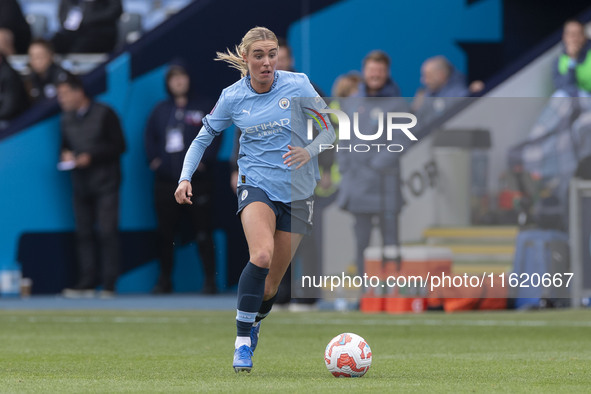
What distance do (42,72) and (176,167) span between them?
8.15 feet

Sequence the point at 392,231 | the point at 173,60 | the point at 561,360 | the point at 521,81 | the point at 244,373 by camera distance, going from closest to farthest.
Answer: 1. the point at 244,373
2. the point at 561,360
3. the point at 392,231
4. the point at 521,81
5. the point at 173,60

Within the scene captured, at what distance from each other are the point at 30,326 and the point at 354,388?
601cm

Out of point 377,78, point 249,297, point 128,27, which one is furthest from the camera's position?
point 128,27

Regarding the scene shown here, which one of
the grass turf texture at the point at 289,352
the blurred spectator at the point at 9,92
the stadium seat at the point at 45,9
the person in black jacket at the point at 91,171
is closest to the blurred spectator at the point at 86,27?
the blurred spectator at the point at 9,92

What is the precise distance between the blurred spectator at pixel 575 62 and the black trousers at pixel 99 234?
18.5 ft

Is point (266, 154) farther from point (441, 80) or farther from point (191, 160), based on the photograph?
point (441, 80)

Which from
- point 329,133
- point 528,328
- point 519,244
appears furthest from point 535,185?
point 329,133

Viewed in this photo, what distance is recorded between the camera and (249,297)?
746 centimetres

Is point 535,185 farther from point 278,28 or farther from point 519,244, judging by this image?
point 278,28

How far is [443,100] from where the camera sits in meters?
11.2

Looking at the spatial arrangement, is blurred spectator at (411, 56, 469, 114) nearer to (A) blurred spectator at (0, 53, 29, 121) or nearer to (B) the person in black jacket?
(B) the person in black jacket

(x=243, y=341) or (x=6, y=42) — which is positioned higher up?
(x=6, y=42)

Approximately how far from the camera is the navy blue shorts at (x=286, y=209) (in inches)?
299

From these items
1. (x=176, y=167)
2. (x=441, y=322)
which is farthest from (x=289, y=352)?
(x=176, y=167)
